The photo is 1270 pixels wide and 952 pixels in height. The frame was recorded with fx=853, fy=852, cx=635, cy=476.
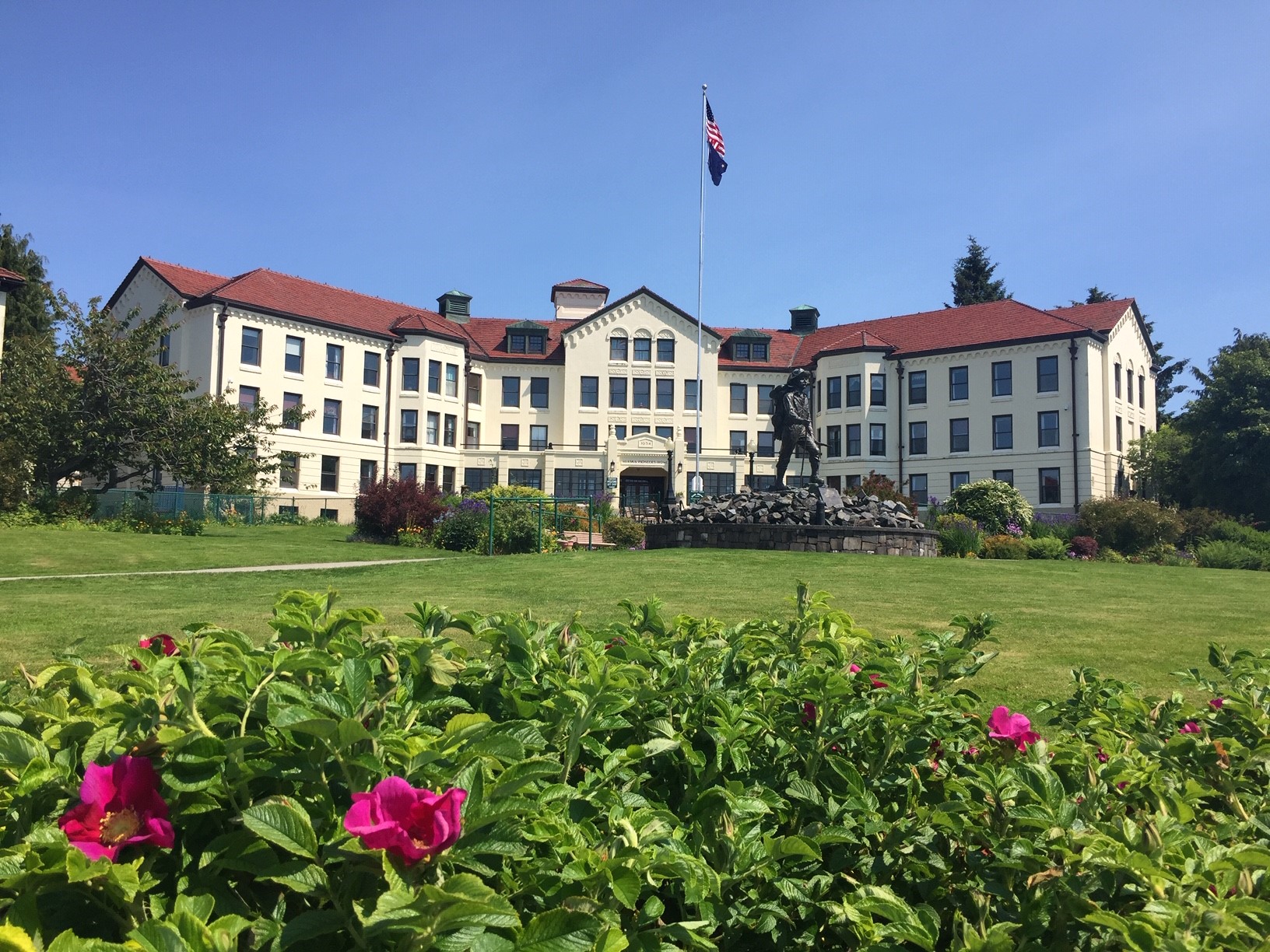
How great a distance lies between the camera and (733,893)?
1.86m

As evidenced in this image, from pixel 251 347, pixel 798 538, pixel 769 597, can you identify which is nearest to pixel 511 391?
pixel 251 347

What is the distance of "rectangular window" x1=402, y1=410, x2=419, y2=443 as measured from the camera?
51562 millimetres

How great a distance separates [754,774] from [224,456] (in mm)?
32502

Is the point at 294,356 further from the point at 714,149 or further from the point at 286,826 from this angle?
the point at 286,826

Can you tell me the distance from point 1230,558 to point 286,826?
3257 centimetres

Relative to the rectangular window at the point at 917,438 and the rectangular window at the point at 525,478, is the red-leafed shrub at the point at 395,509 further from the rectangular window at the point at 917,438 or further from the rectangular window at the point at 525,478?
the rectangular window at the point at 917,438

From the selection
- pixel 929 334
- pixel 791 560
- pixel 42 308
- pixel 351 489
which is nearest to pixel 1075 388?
pixel 929 334

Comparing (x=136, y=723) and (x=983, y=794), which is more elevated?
(x=136, y=723)

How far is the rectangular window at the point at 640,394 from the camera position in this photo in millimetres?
55250

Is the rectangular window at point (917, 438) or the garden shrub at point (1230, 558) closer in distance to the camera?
the garden shrub at point (1230, 558)

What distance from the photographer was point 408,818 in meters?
1.27

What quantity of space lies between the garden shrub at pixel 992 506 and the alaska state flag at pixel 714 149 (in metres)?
19.5

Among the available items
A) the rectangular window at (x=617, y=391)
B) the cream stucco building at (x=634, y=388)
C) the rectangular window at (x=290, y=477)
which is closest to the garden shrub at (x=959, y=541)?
the cream stucco building at (x=634, y=388)

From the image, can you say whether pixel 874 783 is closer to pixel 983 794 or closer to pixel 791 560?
pixel 983 794
